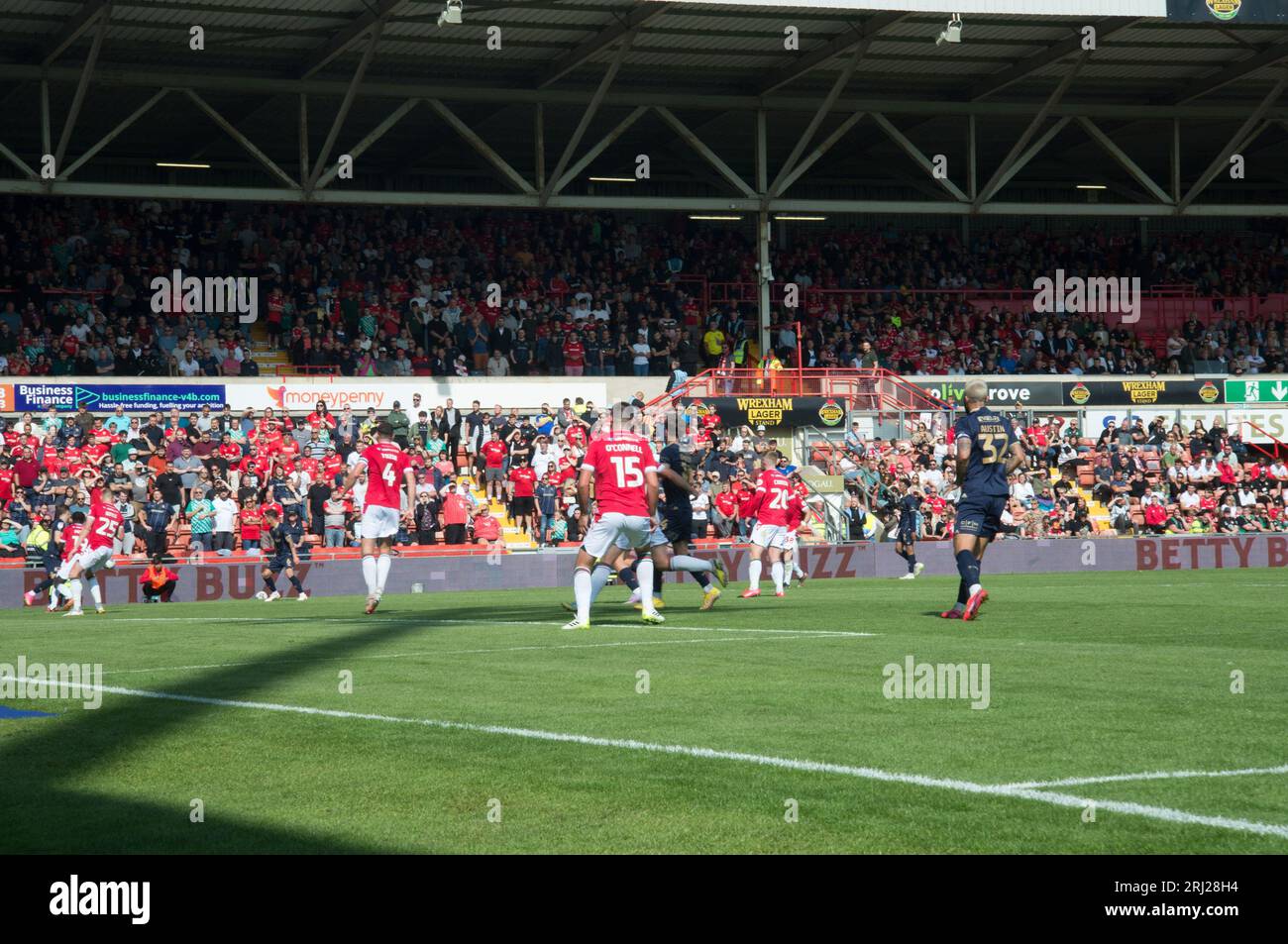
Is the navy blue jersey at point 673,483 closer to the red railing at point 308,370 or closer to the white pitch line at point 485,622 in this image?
the white pitch line at point 485,622

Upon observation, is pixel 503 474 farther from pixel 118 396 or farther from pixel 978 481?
pixel 978 481

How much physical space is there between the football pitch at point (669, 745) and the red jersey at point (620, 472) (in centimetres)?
133

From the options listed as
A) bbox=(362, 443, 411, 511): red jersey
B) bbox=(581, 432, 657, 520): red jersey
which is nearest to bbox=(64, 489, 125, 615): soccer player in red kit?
bbox=(362, 443, 411, 511): red jersey

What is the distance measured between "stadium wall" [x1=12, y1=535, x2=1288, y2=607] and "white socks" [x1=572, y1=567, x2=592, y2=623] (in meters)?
14.3

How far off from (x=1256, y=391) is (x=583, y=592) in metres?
35.1

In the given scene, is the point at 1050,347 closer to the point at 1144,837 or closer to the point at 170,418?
the point at 170,418

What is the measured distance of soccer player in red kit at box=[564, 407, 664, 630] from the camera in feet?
48.4

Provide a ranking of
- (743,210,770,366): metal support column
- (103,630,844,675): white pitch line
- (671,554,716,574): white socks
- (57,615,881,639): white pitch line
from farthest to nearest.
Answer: (743,210,770,366): metal support column < (671,554,716,574): white socks < (57,615,881,639): white pitch line < (103,630,844,675): white pitch line

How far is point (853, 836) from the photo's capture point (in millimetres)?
5523

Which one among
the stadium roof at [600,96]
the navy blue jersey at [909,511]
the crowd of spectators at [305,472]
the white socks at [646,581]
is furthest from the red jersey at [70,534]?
the navy blue jersey at [909,511]

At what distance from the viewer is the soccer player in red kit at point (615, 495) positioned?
1474cm

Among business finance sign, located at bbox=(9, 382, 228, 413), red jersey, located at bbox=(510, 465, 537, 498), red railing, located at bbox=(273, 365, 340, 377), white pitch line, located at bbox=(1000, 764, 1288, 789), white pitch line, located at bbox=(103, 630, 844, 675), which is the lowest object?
white pitch line, located at bbox=(103, 630, 844, 675)

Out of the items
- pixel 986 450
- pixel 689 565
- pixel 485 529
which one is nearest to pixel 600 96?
pixel 485 529

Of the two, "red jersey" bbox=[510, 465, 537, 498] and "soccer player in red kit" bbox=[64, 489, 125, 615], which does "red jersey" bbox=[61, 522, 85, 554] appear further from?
"red jersey" bbox=[510, 465, 537, 498]
